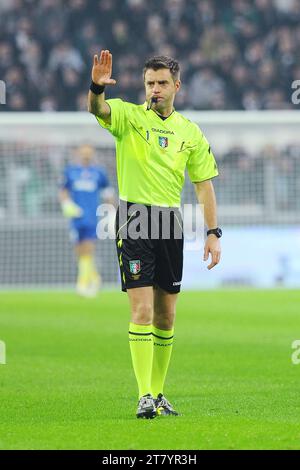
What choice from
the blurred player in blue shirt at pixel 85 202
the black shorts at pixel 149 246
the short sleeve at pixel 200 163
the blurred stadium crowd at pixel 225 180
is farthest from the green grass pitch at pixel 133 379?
the blurred stadium crowd at pixel 225 180

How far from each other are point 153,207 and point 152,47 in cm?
1776

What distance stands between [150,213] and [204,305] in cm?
901

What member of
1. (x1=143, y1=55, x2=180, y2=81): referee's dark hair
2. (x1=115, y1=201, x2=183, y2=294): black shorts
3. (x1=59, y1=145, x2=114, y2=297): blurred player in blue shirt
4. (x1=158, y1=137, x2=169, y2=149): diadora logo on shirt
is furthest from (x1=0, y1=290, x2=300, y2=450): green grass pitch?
(x1=143, y1=55, x2=180, y2=81): referee's dark hair

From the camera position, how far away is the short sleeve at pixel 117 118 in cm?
671

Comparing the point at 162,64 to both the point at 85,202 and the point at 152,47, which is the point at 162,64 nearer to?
the point at 85,202

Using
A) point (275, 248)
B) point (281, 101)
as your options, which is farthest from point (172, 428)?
point (281, 101)

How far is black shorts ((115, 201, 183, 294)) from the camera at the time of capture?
6.75 meters

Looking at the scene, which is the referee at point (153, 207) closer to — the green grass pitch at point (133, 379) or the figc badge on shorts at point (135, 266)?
the figc badge on shorts at point (135, 266)

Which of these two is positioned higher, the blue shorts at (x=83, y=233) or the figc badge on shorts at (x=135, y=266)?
the blue shorts at (x=83, y=233)

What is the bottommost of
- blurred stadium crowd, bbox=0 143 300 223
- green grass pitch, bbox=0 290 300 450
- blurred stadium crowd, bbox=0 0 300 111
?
green grass pitch, bbox=0 290 300 450

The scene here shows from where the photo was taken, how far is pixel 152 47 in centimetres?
2423

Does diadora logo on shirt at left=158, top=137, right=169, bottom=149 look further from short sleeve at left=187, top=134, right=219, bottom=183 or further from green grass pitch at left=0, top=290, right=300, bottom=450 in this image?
green grass pitch at left=0, top=290, right=300, bottom=450

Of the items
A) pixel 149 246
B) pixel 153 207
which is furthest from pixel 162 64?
pixel 149 246

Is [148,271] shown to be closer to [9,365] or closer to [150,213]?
[150,213]
